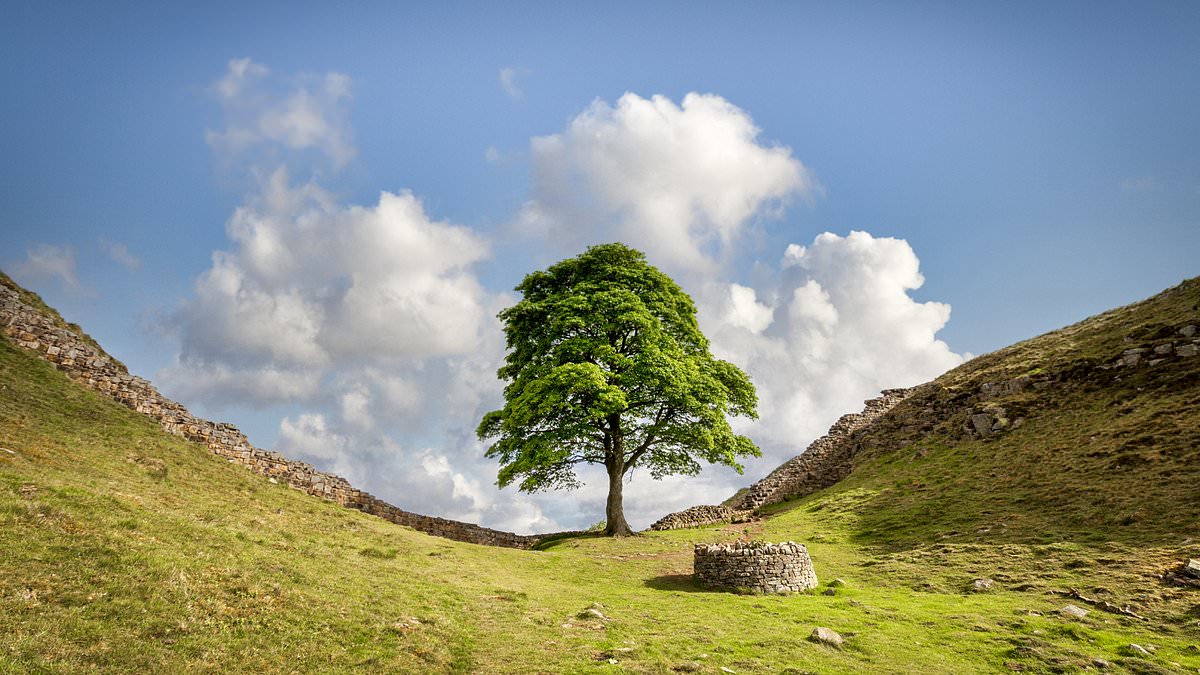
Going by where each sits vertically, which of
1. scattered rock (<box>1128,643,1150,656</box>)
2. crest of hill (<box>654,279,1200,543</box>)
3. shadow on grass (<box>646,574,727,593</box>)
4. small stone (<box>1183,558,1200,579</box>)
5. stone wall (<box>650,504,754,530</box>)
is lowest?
scattered rock (<box>1128,643,1150,656</box>)

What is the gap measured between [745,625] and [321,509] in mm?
21277

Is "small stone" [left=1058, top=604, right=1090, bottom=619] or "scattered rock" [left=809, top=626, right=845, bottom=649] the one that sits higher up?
"small stone" [left=1058, top=604, right=1090, bottom=619]

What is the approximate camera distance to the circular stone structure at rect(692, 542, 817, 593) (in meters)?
21.7

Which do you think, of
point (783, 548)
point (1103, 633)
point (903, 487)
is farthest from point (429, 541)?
point (903, 487)

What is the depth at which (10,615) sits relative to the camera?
367 inches

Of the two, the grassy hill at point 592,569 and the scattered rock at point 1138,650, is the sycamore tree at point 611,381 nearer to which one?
the grassy hill at point 592,569

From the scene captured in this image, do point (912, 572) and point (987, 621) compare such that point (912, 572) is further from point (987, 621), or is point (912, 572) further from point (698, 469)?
point (698, 469)

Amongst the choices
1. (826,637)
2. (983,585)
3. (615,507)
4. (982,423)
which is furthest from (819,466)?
(826,637)

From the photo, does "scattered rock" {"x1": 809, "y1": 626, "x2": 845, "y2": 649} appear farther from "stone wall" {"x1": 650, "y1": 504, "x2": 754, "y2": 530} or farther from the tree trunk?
"stone wall" {"x1": 650, "y1": 504, "x2": 754, "y2": 530}

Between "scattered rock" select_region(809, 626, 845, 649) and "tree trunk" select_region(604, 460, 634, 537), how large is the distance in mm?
21317

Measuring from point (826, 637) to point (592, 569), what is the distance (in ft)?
42.7

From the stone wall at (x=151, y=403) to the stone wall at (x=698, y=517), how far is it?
604 inches

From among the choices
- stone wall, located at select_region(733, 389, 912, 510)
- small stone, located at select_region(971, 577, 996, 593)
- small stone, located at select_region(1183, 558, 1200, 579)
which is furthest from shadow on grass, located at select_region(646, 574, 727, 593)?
stone wall, located at select_region(733, 389, 912, 510)

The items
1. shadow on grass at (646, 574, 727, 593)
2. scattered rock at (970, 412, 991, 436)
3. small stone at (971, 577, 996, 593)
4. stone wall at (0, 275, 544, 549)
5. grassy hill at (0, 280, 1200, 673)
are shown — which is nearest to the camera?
grassy hill at (0, 280, 1200, 673)
